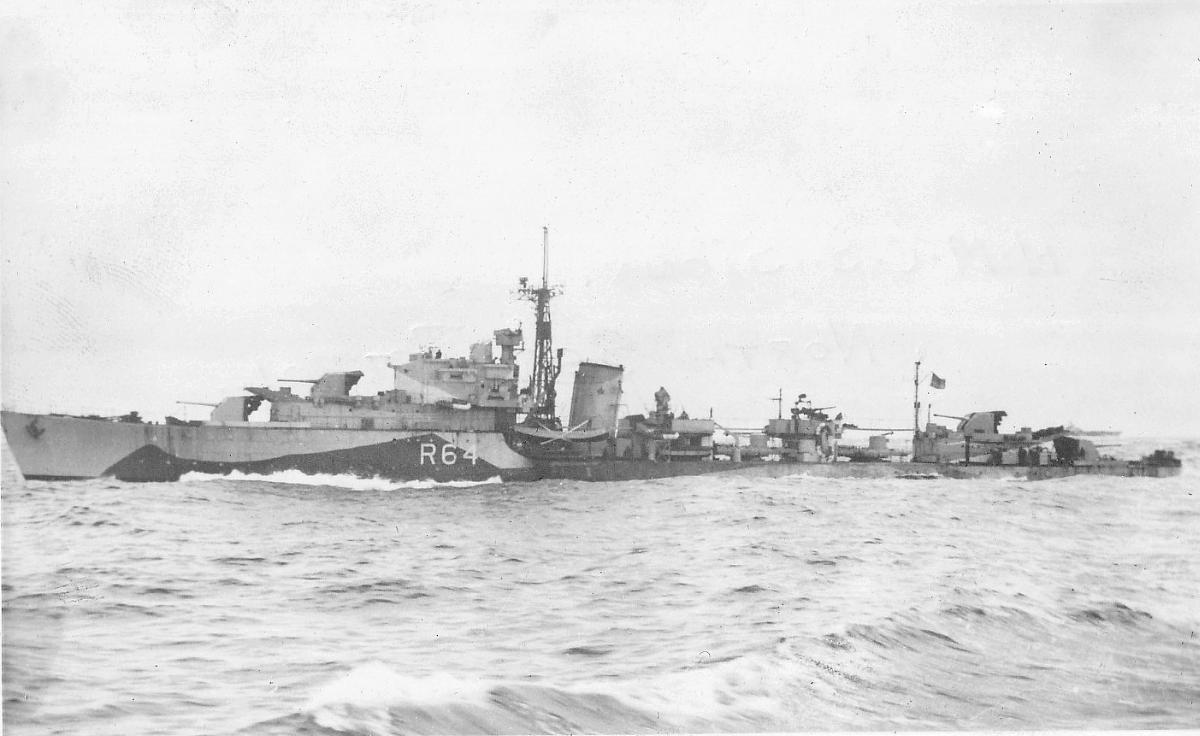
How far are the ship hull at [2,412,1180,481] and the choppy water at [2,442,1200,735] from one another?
509 cm

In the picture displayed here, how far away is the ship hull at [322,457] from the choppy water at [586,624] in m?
5.09

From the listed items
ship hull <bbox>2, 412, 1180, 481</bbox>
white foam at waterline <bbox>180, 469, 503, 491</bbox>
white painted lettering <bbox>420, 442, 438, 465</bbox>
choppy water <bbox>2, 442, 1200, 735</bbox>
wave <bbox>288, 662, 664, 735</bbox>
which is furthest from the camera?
white painted lettering <bbox>420, 442, 438, 465</bbox>

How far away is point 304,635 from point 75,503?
363 cm

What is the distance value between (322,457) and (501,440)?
10.6 feet

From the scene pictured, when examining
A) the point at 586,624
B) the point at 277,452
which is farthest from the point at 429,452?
the point at 586,624

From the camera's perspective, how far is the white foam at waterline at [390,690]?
Answer: 16.7 feet

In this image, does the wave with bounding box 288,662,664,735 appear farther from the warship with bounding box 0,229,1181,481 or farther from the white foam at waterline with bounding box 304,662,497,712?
the warship with bounding box 0,229,1181,481

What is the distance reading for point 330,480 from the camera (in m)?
15.4

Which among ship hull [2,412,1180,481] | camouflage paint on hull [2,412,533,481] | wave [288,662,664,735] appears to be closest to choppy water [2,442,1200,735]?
wave [288,662,664,735]

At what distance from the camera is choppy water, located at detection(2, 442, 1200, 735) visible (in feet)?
17.1

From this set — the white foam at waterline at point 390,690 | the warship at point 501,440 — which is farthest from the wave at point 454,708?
the warship at point 501,440

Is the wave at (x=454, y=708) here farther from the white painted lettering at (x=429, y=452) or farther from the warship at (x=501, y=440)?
the white painted lettering at (x=429, y=452)

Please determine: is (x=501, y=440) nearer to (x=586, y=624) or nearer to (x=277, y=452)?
(x=277, y=452)

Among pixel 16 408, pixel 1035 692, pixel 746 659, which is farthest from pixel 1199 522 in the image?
pixel 16 408
